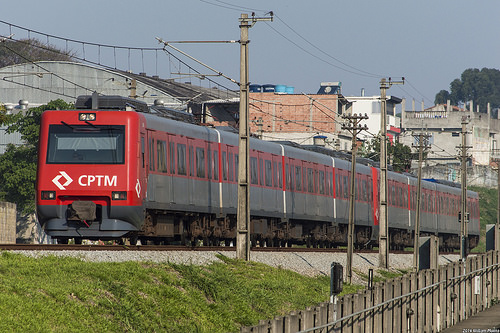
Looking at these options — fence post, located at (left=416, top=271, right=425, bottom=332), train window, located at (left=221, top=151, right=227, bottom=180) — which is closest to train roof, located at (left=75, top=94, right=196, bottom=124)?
train window, located at (left=221, top=151, right=227, bottom=180)

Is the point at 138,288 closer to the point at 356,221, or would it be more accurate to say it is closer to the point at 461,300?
the point at 461,300

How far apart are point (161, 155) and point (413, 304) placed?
915cm

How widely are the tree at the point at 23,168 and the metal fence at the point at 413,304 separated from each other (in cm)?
4070

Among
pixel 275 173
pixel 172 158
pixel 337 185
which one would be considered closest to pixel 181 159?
pixel 172 158

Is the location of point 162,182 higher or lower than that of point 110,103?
lower

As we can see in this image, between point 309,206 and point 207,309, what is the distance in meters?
20.8

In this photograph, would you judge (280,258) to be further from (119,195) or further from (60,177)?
(60,177)

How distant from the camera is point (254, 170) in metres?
34.2

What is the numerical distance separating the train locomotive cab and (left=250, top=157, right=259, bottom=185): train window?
383 inches

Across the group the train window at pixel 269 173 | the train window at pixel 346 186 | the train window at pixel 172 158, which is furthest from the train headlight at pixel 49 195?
the train window at pixel 346 186

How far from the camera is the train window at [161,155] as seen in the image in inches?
1025

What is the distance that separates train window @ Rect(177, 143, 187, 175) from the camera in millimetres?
27541

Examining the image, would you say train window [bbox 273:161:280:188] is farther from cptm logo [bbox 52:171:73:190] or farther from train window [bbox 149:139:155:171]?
cptm logo [bbox 52:171:73:190]

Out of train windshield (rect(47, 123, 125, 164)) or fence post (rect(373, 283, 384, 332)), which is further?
train windshield (rect(47, 123, 125, 164))
